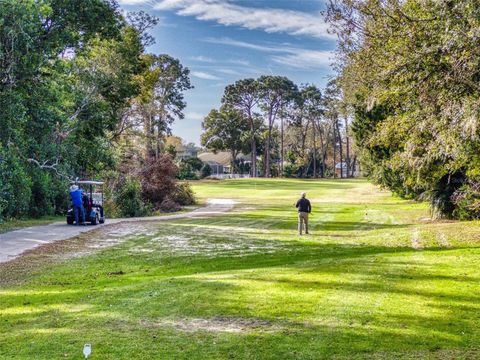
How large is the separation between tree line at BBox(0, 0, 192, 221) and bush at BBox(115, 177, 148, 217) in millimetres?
65

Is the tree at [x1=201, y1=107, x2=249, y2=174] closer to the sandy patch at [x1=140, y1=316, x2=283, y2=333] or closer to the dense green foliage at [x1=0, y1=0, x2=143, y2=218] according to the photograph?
the dense green foliage at [x1=0, y1=0, x2=143, y2=218]

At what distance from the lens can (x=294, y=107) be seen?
92.6 m

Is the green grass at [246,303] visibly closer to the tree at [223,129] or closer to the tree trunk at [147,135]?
the tree trunk at [147,135]

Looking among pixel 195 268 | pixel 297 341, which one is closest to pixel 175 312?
pixel 297 341

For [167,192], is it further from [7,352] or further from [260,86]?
[260,86]

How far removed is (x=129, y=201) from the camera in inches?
1293

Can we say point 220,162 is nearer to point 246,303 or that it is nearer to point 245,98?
point 245,98

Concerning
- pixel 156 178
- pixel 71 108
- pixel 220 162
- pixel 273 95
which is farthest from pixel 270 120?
pixel 71 108

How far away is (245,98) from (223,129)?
6.51 m

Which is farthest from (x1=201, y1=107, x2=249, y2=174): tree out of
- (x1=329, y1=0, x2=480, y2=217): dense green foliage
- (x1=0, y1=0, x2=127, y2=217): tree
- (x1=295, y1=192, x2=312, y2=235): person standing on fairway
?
(x1=329, y1=0, x2=480, y2=217): dense green foliage

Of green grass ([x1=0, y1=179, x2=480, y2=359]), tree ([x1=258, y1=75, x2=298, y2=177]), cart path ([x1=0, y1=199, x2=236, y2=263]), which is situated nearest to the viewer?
green grass ([x1=0, y1=179, x2=480, y2=359])

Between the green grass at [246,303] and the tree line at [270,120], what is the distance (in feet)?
234

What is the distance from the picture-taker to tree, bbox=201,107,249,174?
8831cm

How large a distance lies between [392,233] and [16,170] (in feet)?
49.4
